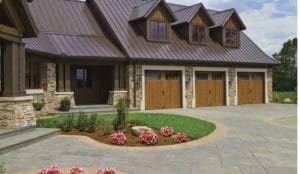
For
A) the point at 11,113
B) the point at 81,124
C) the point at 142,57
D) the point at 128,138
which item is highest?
the point at 142,57

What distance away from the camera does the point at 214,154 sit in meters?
8.99

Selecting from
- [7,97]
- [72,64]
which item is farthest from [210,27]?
[7,97]

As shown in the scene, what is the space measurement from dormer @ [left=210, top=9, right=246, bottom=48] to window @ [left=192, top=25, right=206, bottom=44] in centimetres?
158

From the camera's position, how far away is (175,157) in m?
8.63

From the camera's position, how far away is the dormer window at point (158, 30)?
2314 centimetres

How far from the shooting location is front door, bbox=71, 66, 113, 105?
2209 cm

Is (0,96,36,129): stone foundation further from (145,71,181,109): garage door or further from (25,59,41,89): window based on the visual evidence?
(145,71,181,109): garage door

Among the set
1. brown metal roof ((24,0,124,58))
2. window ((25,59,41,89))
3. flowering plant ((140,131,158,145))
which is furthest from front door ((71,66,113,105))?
flowering plant ((140,131,158,145))

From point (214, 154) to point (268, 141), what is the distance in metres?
2.65

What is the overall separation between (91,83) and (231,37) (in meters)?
10.8

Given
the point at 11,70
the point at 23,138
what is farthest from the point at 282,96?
the point at 23,138

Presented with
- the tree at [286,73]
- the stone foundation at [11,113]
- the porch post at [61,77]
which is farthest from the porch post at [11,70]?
the tree at [286,73]

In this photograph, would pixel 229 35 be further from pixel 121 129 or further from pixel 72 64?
pixel 121 129

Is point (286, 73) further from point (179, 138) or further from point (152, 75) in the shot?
point (179, 138)
